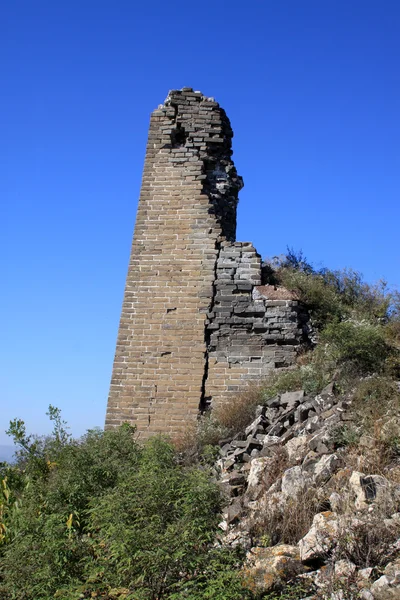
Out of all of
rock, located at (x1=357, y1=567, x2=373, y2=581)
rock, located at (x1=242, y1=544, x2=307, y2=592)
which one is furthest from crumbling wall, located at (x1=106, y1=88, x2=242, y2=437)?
rock, located at (x1=357, y1=567, x2=373, y2=581)

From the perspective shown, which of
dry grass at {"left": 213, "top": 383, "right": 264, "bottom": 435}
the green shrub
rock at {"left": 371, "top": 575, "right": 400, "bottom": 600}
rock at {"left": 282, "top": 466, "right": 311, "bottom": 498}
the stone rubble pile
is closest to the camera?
rock at {"left": 371, "top": 575, "right": 400, "bottom": 600}

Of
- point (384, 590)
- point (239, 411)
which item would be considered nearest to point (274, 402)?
point (239, 411)

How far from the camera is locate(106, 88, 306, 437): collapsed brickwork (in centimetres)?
902

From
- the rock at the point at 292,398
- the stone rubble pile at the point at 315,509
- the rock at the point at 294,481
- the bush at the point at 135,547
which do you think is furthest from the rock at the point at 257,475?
the rock at the point at 292,398

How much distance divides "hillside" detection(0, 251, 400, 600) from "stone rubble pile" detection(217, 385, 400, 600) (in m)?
0.01

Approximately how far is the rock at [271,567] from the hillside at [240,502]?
11 millimetres

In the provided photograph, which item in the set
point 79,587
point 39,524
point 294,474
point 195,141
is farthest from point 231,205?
point 79,587

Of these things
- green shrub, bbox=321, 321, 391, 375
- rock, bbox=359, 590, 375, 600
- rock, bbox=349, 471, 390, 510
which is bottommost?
rock, bbox=359, 590, 375, 600

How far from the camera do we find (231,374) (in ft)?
29.7

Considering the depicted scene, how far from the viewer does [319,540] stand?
4469 mm

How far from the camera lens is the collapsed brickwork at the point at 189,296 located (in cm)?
902

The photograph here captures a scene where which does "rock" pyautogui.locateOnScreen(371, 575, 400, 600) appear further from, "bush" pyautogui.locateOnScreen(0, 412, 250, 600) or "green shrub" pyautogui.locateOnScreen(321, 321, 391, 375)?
"green shrub" pyautogui.locateOnScreen(321, 321, 391, 375)

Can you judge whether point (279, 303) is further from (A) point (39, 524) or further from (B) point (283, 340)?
(A) point (39, 524)

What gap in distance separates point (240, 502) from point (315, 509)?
86cm
